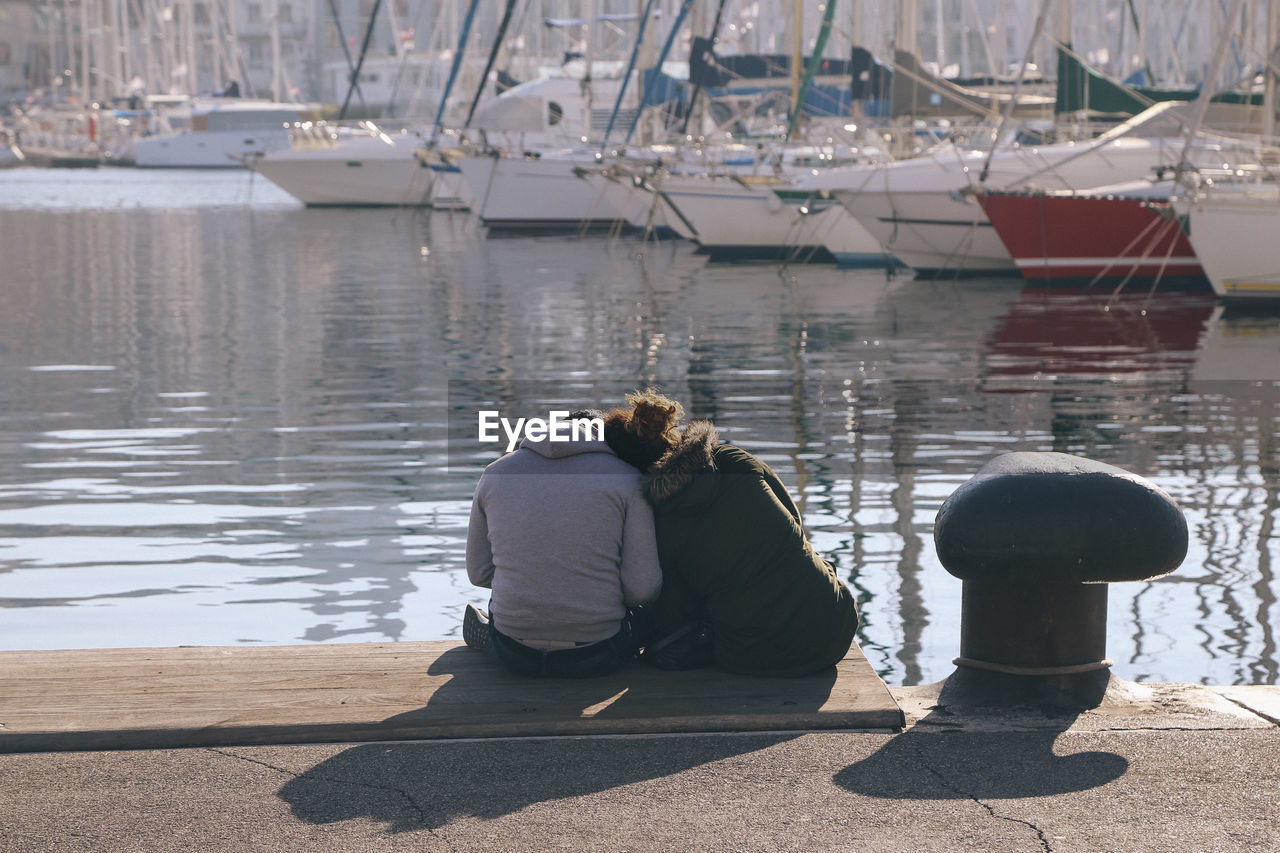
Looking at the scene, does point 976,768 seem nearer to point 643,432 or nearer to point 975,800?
point 975,800

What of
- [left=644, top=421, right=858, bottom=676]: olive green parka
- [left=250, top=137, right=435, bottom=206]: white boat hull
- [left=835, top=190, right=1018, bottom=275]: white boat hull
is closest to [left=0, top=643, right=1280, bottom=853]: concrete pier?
[left=644, top=421, right=858, bottom=676]: olive green parka

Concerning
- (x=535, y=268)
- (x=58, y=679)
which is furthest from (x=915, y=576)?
(x=535, y=268)

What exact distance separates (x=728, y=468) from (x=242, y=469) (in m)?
7.97

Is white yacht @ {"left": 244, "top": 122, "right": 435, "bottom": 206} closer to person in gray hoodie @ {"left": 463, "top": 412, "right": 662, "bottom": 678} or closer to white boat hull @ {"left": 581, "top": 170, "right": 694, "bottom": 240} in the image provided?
white boat hull @ {"left": 581, "top": 170, "right": 694, "bottom": 240}

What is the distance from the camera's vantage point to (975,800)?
4441mm

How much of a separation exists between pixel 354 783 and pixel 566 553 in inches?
43.3

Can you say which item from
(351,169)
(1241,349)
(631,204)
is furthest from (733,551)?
(351,169)

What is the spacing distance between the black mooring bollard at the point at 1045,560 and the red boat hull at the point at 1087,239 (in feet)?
75.5

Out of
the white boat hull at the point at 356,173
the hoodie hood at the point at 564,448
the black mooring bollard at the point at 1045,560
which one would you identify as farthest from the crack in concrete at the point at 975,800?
the white boat hull at the point at 356,173

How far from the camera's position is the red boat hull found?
2769cm

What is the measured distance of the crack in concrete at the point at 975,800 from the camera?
419 cm

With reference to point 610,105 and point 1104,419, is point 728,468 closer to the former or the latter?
point 1104,419

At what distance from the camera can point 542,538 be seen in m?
5.36

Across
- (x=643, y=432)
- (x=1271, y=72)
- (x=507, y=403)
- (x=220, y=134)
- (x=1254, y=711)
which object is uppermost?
(x=1271, y=72)
